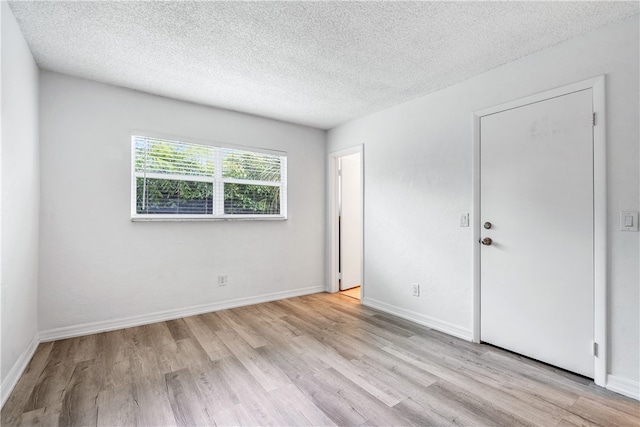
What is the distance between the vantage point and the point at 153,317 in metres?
3.18

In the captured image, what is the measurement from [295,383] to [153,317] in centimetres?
198

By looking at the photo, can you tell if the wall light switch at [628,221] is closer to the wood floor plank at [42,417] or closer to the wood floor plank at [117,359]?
the wood floor plank at [117,359]

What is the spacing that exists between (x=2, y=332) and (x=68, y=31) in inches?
80.6

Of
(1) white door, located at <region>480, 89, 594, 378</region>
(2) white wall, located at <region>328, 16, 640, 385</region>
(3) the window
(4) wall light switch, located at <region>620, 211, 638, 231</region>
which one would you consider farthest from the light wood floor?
(3) the window

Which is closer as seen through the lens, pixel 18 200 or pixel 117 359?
pixel 18 200

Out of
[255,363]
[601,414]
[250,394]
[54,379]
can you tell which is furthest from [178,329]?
[601,414]

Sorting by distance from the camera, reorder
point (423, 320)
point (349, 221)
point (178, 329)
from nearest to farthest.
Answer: point (178, 329)
point (423, 320)
point (349, 221)

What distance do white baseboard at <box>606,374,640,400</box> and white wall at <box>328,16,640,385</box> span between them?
0.03 meters

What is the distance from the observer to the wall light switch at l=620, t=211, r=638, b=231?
6.14ft

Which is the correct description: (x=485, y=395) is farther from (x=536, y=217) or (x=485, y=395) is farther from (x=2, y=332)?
(x=2, y=332)

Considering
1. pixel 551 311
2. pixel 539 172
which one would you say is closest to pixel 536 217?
pixel 539 172

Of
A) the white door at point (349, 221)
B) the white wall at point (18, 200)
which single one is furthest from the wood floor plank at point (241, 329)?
the white door at point (349, 221)

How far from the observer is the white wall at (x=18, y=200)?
186cm

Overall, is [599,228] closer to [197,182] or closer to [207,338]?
[207,338]
